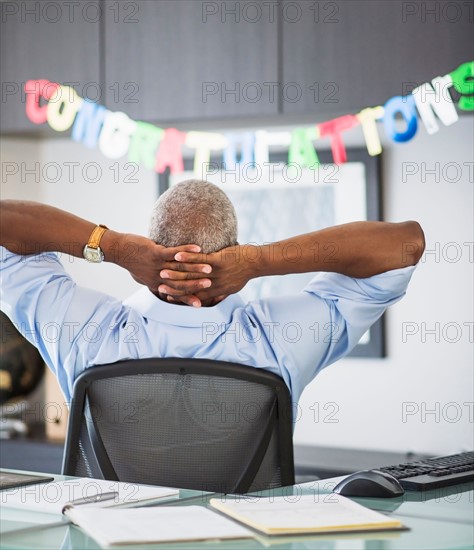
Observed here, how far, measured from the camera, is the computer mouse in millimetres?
1337

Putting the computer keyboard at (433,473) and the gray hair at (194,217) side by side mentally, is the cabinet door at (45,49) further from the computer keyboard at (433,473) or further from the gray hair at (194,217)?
the computer keyboard at (433,473)

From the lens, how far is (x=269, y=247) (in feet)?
5.90

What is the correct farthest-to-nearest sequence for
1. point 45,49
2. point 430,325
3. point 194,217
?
point 45,49 < point 430,325 < point 194,217

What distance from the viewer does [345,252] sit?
177cm

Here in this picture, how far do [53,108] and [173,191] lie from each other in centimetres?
180

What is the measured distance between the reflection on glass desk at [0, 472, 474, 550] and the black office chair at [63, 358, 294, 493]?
22 cm

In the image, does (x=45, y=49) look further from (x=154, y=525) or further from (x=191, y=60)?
(x=154, y=525)

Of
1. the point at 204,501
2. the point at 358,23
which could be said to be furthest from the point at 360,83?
the point at 204,501

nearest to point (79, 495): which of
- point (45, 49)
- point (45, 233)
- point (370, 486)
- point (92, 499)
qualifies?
point (92, 499)

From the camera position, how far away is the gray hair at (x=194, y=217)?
5.55ft

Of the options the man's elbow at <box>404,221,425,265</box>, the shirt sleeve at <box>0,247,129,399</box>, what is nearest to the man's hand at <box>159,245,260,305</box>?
the shirt sleeve at <box>0,247,129,399</box>

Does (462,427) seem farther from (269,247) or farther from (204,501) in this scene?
(204,501)

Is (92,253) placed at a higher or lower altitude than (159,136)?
lower

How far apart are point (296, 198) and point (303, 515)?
2.20 metres
